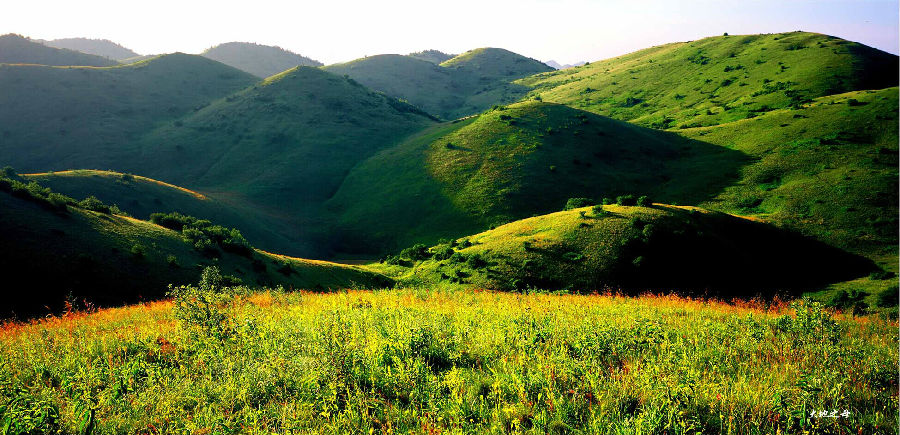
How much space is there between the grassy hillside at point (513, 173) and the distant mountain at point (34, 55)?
597ft

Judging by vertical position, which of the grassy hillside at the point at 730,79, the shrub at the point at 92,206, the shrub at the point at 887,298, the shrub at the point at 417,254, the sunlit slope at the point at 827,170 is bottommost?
the shrub at the point at 417,254

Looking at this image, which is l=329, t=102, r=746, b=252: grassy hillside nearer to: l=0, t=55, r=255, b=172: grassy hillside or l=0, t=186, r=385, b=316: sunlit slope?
l=0, t=186, r=385, b=316: sunlit slope

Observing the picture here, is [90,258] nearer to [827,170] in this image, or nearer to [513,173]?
[513,173]

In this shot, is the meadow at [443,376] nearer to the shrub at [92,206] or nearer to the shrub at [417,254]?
the shrub at [92,206]

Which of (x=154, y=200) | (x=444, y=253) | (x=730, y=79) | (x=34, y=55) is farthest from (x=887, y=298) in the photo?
(x=34, y=55)

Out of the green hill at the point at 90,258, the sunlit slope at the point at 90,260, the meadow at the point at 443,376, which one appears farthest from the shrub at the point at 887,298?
the sunlit slope at the point at 90,260

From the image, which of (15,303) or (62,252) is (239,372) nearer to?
(15,303)

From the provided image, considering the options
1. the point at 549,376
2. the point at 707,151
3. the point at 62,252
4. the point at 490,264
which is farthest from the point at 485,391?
the point at 707,151

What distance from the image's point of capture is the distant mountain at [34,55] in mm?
157125

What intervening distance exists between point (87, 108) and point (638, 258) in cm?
13347

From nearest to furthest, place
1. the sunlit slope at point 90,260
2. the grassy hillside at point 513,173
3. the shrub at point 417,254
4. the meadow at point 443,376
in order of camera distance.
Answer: the meadow at point 443,376 → the sunlit slope at point 90,260 → the shrub at point 417,254 → the grassy hillside at point 513,173

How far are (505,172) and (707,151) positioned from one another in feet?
126

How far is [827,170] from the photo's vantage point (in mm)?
50438

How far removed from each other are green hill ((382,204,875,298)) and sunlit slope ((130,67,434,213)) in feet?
156
